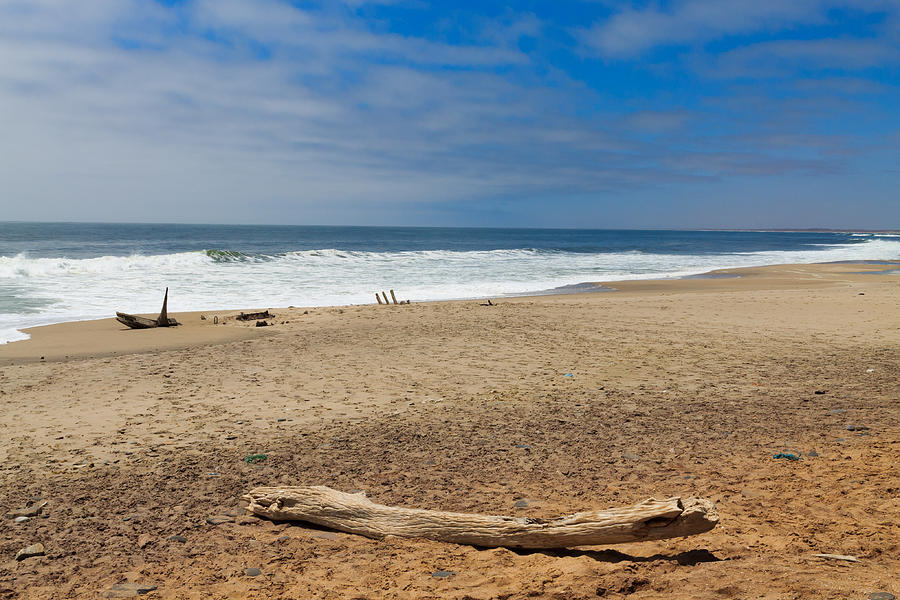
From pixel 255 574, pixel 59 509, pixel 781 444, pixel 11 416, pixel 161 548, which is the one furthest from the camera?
pixel 11 416

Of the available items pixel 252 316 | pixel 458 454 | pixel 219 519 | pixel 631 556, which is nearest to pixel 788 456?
pixel 631 556

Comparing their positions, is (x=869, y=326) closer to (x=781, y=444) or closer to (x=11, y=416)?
(x=781, y=444)

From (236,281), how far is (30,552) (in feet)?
79.4

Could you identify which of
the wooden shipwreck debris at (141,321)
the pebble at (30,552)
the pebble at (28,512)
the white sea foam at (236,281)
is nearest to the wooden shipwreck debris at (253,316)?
the wooden shipwreck debris at (141,321)

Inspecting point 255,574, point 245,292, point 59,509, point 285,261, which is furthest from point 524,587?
point 285,261

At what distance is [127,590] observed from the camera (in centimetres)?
360

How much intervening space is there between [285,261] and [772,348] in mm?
34577

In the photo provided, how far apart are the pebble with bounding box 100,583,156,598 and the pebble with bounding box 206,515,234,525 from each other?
812mm

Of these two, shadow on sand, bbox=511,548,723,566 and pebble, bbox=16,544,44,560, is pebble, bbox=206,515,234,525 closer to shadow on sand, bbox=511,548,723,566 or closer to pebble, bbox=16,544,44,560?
pebble, bbox=16,544,44,560

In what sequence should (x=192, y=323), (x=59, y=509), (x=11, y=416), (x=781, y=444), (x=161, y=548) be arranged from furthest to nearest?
1. (x=192, y=323)
2. (x=11, y=416)
3. (x=781, y=444)
4. (x=59, y=509)
5. (x=161, y=548)

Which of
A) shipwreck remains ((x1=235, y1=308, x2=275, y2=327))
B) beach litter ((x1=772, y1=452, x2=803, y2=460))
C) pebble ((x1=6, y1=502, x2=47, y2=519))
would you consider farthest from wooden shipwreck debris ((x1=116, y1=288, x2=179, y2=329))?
beach litter ((x1=772, y1=452, x2=803, y2=460))

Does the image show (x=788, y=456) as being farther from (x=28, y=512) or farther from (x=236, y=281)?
(x=236, y=281)

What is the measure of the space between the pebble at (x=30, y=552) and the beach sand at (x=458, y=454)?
11cm

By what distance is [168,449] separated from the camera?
5.97 meters
